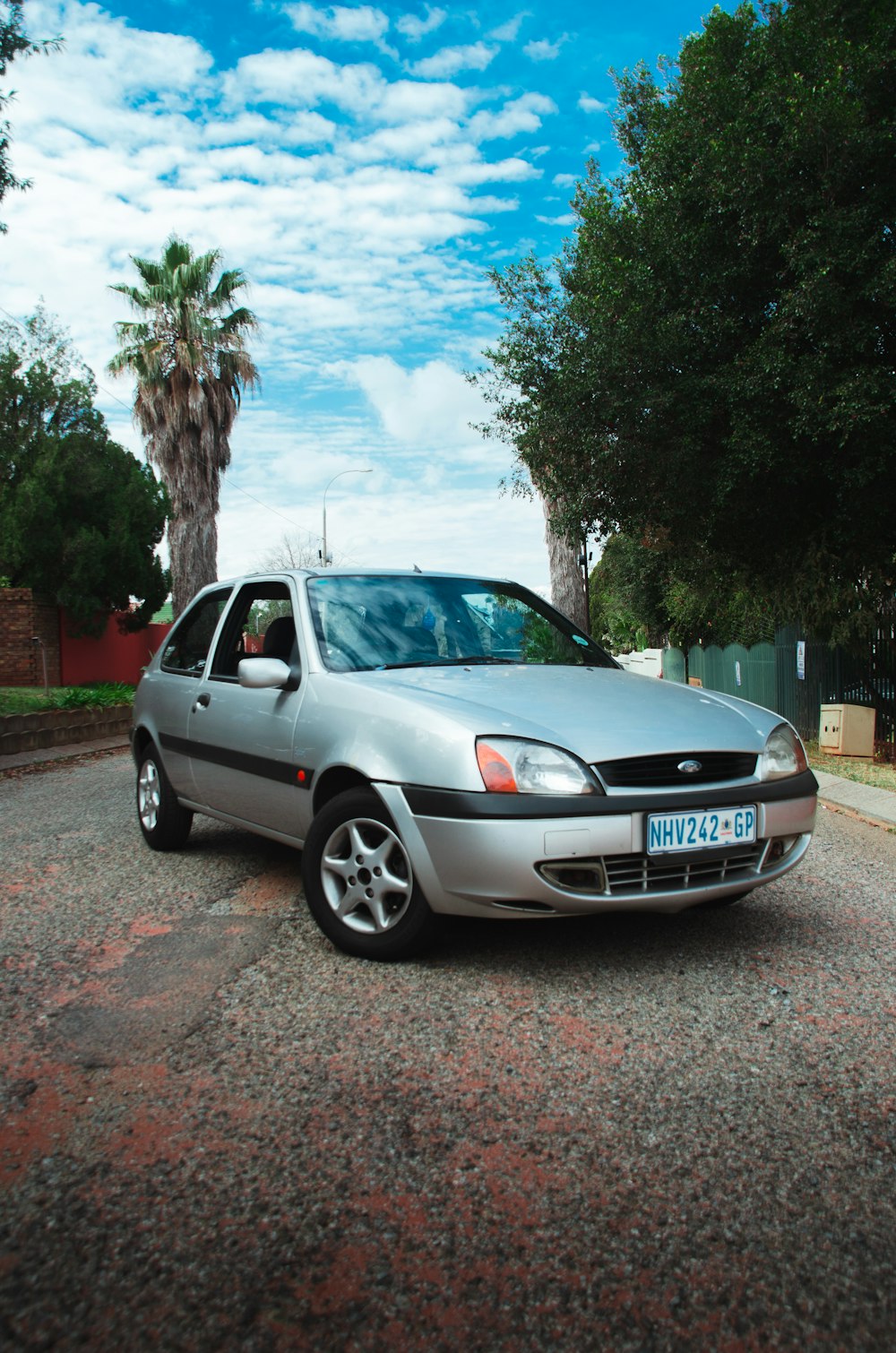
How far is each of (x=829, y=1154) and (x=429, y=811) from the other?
5.24 ft

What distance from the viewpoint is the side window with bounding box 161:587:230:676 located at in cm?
557

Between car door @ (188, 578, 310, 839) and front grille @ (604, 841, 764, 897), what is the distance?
1.37 meters

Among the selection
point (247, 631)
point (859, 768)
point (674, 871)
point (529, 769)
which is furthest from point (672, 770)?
point (859, 768)

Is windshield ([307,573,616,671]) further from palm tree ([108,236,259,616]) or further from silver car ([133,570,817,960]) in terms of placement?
palm tree ([108,236,259,616])

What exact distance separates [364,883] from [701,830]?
1250 mm

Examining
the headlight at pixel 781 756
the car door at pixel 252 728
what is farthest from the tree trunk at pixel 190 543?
the headlight at pixel 781 756

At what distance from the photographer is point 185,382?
23062mm

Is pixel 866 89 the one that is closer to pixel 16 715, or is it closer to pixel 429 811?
pixel 429 811

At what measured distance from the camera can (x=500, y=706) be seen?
144 inches

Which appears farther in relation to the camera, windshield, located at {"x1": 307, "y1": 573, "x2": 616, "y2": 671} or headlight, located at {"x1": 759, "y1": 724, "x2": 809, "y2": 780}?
windshield, located at {"x1": 307, "y1": 573, "x2": 616, "y2": 671}

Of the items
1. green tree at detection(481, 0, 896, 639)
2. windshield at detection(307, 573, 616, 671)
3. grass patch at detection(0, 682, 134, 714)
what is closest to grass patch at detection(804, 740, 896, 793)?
green tree at detection(481, 0, 896, 639)

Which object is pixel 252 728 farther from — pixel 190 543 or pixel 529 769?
pixel 190 543

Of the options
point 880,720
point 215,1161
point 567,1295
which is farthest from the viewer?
point 880,720

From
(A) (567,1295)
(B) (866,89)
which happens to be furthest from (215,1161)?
(B) (866,89)
